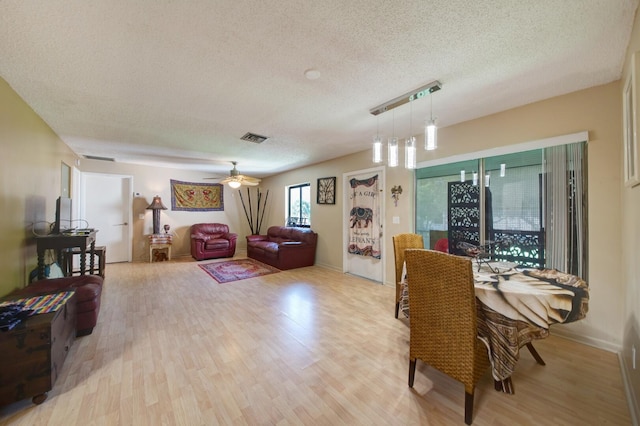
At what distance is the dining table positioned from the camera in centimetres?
145

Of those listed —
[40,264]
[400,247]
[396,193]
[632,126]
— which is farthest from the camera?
[396,193]

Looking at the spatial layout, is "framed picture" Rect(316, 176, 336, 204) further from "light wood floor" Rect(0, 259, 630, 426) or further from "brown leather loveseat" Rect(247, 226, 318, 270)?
"light wood floor" Rect(0, 259, 630, 426)

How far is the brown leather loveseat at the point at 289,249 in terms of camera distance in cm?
516

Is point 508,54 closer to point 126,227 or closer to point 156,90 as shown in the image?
point 156,90

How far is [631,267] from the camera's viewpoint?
5.60ft

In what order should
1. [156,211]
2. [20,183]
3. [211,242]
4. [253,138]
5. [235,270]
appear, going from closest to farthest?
[20,183] → [253,138] → [235,270] → [156,211] → [211,242]

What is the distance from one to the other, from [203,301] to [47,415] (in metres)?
1.88

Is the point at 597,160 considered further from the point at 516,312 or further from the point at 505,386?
the point at 505,386

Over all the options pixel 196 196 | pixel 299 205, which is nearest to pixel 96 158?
pixel 196 196

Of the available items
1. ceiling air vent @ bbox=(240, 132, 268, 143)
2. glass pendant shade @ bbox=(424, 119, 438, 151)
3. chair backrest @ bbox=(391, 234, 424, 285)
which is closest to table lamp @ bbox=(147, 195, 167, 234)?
ceiling air vent @ bbox=(240, 132, 268, 143)

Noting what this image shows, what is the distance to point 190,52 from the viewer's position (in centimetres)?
177

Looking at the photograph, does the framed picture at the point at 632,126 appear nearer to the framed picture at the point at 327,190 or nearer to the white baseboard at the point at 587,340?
the white baseboard at the point at 587,340

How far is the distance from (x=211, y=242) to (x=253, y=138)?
3.55m

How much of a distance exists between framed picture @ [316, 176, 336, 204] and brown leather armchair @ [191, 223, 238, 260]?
2814mm
